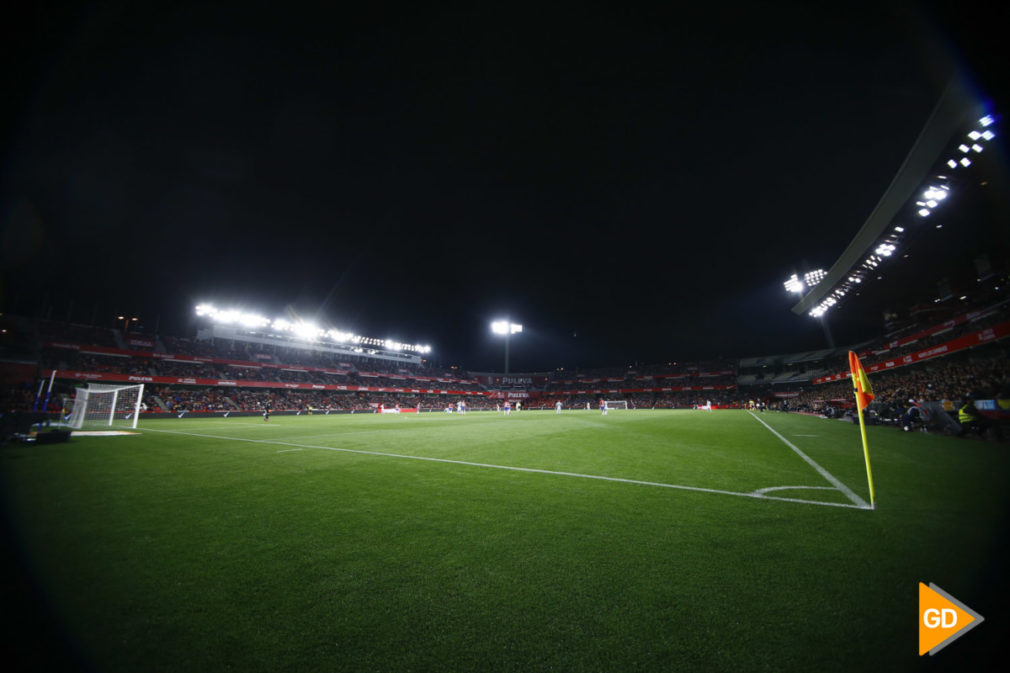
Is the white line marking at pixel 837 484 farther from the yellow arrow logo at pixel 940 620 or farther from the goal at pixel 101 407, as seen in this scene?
the goal at pixel 101 407

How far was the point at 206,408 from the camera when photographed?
31.6m

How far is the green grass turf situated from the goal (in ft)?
45.1

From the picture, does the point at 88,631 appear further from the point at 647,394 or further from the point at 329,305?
the point at 647,394

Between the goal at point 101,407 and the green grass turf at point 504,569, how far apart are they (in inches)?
541

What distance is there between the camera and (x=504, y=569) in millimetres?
2818

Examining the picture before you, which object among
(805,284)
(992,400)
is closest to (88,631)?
(992,400)

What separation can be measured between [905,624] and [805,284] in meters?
47.3

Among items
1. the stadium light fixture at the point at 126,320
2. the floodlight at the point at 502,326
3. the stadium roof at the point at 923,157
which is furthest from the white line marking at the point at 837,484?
the floodlight at the point at 502,326

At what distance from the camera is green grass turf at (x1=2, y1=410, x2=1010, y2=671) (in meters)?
1.88

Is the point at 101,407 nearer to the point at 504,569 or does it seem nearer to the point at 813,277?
the point at 504,569

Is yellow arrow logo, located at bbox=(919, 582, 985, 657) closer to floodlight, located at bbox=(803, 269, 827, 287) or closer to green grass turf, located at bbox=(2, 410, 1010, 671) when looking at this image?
green grass turf, located at bbox=(2, 410, 1010, 671)

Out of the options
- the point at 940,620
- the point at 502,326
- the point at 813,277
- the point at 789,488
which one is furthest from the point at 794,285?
the point at 940,620

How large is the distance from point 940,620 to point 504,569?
266 centimetres

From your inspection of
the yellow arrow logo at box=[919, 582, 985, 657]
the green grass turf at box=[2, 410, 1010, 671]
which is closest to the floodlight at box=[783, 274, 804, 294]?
the green grass turf at box=[2, 410, 1010, 671]
